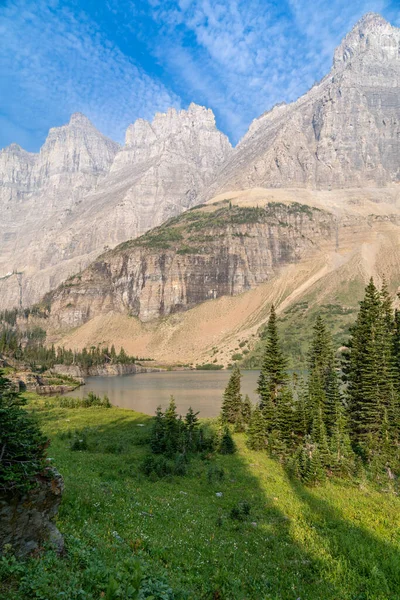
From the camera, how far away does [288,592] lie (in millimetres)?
10586

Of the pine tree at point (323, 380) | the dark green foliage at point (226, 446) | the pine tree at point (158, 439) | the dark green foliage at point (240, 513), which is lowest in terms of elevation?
the dark green foliage at point (226, 446)

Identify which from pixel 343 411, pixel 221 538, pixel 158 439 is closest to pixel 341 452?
pixel 343 411

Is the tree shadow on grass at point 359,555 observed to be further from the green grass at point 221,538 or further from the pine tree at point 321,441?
the pine tree at point 321,441

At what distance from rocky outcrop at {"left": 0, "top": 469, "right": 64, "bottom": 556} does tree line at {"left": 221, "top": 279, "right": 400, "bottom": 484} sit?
18.8 m

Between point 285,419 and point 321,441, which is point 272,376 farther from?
point 321,441

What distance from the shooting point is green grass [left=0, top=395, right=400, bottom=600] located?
9133 mm

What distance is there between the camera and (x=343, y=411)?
31391 millimetres

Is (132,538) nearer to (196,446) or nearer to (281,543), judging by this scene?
(281,543)

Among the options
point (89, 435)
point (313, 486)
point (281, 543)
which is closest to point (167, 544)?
point (281, 543)

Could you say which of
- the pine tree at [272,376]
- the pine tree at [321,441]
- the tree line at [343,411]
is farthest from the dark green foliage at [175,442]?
the pine tree at [321,441]

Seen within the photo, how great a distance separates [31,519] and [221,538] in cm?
783

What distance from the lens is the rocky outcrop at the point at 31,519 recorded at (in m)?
8.75

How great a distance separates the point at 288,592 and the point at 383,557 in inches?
198

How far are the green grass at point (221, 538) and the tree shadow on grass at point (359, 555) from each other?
4 centimetres
